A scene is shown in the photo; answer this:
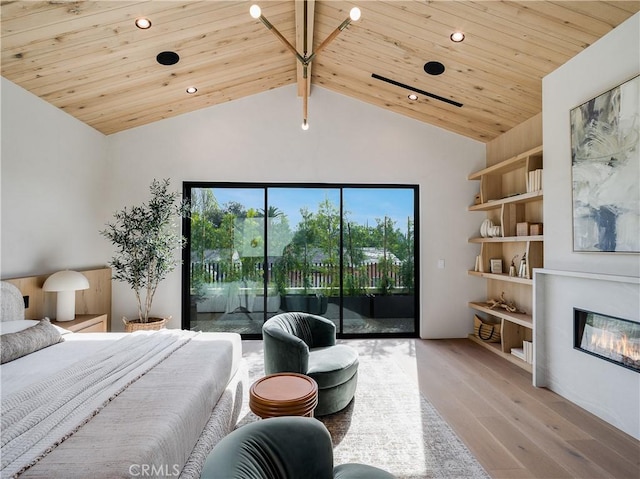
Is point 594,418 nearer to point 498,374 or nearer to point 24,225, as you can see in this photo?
point 498,374

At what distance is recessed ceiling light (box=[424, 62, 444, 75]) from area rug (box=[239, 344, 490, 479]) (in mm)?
3258

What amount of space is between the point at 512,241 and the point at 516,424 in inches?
95.1

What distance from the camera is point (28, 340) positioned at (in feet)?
8.03

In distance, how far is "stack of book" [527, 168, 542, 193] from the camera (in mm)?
3709

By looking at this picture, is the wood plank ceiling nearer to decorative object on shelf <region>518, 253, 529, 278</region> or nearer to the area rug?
decorative object on shelf <region>518, 253, 529, 278</region>

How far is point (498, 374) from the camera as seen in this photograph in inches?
146

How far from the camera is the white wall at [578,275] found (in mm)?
2520

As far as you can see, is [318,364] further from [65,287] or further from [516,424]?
[65,287]

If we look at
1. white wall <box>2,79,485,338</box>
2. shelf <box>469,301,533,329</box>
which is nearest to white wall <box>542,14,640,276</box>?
shelf <box>469,301,533,329</box>

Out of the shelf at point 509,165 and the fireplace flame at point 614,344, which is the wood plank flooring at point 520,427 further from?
the shelf at point 509,165

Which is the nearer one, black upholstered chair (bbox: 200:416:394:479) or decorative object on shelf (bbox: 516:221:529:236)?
black upholstered chair (bbox: 200:416:394:479)

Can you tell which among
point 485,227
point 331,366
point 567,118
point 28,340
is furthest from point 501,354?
point 28,340

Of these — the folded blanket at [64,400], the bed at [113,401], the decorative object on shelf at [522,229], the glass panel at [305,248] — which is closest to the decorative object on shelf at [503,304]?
the decorative object on shelf at [522,229]

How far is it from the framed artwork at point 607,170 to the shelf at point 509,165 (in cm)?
68
